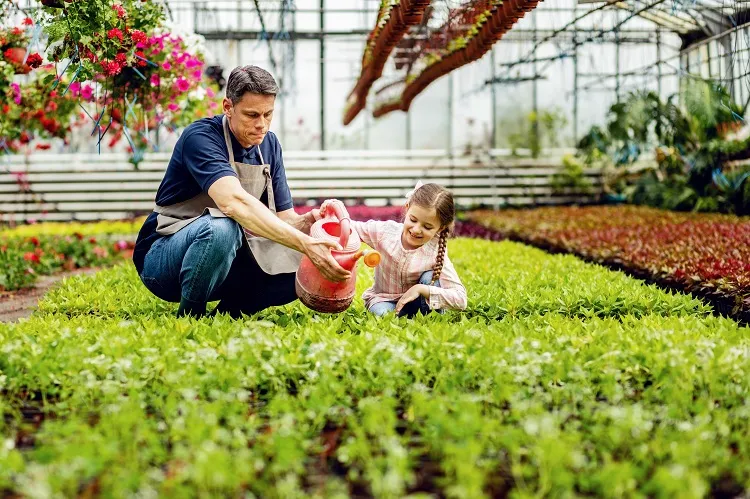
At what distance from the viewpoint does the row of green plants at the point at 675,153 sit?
1075 cm

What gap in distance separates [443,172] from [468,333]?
36.2 feet

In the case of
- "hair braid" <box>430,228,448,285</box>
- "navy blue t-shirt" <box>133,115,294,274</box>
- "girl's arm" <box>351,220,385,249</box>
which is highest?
"navy blue t-shirt" <box>133,115,294,274</box>

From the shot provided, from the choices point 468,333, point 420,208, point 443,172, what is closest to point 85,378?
point 468,333

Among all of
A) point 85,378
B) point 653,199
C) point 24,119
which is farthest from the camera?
point 653,199

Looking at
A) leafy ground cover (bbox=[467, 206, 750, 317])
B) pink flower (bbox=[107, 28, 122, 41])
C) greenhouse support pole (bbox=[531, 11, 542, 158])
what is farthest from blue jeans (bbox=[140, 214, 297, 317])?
greenhouse support pole (bbox=[531, 11, 542, 158])

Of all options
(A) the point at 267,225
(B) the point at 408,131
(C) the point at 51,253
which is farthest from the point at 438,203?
(B) the point at 408,131

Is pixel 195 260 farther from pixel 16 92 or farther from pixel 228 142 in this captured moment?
pixel 16 92

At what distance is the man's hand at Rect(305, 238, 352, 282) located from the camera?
3.42 m

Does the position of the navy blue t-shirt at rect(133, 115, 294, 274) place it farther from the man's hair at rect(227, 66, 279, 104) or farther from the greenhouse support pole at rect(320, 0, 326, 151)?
the greenhouse support pole at rect(320, 0, 326, 151)

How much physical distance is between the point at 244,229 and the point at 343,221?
0.61 metres

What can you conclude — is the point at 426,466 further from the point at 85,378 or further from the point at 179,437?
the point at 85,378

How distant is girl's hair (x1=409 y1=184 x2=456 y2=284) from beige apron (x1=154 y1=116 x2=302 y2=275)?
63cm

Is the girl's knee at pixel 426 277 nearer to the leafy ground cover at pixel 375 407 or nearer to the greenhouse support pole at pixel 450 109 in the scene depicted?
the leafy ground cover at pixel 375 407

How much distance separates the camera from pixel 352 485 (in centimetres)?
216
